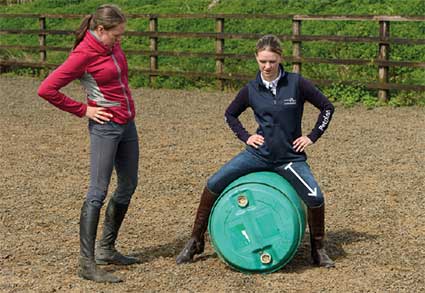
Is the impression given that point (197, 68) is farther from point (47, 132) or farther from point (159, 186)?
point (159, 186)

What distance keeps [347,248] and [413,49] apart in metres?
10.2

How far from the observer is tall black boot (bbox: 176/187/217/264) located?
190 inches

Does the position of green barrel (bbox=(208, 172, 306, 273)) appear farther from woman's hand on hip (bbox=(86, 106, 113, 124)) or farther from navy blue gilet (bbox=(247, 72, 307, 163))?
woman's hand on hip (bbox=(86, 106, 113, 124))

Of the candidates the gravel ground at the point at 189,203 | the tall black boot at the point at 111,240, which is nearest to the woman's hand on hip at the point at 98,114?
the tall black boot at the point at 111,240

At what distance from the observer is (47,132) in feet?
32.9

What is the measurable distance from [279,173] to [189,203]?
5.73ft

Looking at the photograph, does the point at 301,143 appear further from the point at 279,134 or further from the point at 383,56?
the point at 383,56

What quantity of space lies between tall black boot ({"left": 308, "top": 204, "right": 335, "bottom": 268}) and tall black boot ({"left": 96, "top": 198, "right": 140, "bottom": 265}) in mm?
1021

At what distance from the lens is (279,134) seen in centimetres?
465

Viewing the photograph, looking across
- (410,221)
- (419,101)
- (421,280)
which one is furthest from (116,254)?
(419,101)

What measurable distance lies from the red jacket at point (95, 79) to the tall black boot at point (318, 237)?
117 centimetres

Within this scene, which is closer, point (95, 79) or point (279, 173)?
point (95, 79)

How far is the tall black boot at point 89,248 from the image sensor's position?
4.49 meters

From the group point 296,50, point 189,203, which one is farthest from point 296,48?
point 189,203
